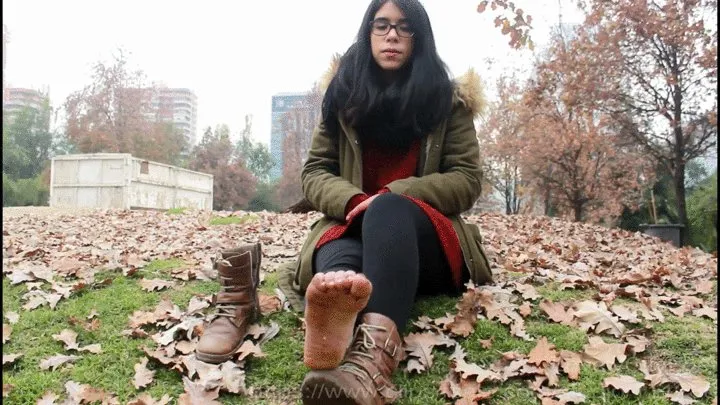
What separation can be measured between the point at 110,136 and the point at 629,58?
62.6 ft

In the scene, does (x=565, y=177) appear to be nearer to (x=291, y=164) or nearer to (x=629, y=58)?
(x=629, y=58)

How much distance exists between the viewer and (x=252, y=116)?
34781 millimetres

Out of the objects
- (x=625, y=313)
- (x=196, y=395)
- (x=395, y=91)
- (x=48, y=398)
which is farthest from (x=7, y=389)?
(x=625, y=313)

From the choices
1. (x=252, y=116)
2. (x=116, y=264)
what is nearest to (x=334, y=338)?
(x=116, y=264)

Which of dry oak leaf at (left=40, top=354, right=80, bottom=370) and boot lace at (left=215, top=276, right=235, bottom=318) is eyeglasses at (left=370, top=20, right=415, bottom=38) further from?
dry oak leaf at (left=40, top=354, right=80, bottom=370)

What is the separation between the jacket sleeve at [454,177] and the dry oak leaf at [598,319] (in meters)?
0.72

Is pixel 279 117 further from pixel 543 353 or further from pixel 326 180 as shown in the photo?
pixel 543 353

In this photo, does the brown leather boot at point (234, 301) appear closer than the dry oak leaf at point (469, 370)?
No

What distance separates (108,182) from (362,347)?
14.9 m

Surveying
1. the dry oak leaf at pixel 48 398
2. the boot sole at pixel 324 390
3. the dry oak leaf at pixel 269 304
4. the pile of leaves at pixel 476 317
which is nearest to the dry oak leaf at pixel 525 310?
the pile of leaves at pixel 476 317

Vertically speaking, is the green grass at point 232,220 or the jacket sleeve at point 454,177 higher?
the jacket sleeve at point 454,177

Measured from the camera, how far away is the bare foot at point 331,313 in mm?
1622

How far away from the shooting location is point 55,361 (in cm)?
235

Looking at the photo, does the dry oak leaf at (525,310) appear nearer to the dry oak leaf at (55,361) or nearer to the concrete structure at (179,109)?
the dry oak leaf at (55,361)
